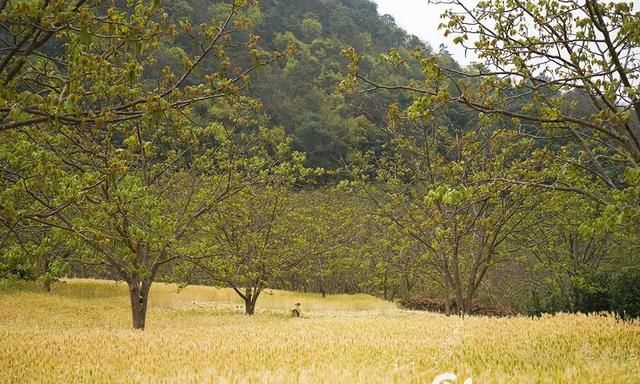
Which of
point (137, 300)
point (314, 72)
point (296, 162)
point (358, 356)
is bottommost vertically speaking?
point (358, 356)

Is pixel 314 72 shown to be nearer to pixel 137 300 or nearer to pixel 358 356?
pixel 137 300

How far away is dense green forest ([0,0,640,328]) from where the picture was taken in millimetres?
6879

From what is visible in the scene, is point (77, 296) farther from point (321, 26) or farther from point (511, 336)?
point (321, 26)

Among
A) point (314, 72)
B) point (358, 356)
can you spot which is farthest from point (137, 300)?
point (314, 72)

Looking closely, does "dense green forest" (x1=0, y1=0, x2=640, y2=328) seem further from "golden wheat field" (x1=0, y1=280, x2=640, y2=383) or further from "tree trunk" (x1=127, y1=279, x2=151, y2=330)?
"golden wheat field" (x1=0, y1=280, x2=640, y2=383)

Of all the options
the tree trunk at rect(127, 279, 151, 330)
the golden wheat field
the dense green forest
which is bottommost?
the golden wheat field

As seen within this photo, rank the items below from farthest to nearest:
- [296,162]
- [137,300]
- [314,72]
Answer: [314,72] < [296,162] < [137,300]

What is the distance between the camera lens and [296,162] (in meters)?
19.9

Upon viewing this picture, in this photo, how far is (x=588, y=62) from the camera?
10.0 m

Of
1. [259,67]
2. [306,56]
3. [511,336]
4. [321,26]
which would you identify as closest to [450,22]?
[259,67]

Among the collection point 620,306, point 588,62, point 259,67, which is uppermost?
point 588,62

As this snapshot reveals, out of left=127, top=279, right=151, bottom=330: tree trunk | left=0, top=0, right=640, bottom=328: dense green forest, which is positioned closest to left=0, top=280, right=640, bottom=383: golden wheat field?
left=0, top=0, right=640, bottom=328: dense green forest

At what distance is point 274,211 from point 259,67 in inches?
718

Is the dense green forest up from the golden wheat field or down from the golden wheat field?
up
